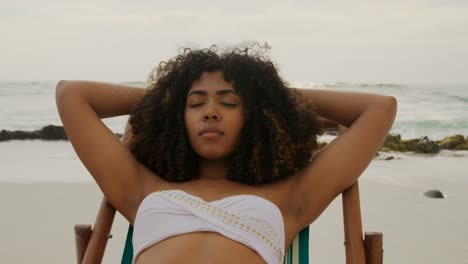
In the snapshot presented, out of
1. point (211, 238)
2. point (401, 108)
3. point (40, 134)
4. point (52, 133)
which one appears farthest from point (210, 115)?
point (401, 108)

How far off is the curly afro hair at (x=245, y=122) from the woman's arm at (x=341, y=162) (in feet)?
0.27

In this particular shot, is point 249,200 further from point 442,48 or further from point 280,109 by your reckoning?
point 442,48

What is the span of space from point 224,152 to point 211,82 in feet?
0.82

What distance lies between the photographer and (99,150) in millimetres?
2381

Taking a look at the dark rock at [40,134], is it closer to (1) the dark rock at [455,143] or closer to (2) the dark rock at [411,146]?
(2) the dark rock at [411,146]

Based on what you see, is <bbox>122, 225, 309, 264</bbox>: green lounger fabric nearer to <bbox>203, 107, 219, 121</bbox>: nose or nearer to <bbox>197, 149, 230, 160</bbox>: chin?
<bbox>197, 149, 230, 160</bbox>: chin

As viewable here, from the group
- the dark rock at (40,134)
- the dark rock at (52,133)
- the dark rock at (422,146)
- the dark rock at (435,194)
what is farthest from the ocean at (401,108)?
the dark rock at (435,194)

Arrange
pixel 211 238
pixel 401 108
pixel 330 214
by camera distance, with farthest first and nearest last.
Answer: pixel 401 108 → pixel 330 214 → pixel 211 238

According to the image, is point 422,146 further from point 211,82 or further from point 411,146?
point 211,82

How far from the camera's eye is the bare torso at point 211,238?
211 centimetres

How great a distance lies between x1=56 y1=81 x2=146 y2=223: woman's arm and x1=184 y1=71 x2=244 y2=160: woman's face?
0.85 feet

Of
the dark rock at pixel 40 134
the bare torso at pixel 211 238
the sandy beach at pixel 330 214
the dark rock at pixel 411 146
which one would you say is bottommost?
the dark rock at pixel 40 134

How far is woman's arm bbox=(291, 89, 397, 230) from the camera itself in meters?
2.33

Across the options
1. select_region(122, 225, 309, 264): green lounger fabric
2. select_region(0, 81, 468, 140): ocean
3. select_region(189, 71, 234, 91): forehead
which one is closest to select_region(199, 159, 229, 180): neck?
select_region(189, 71, 234, 91): forehead
